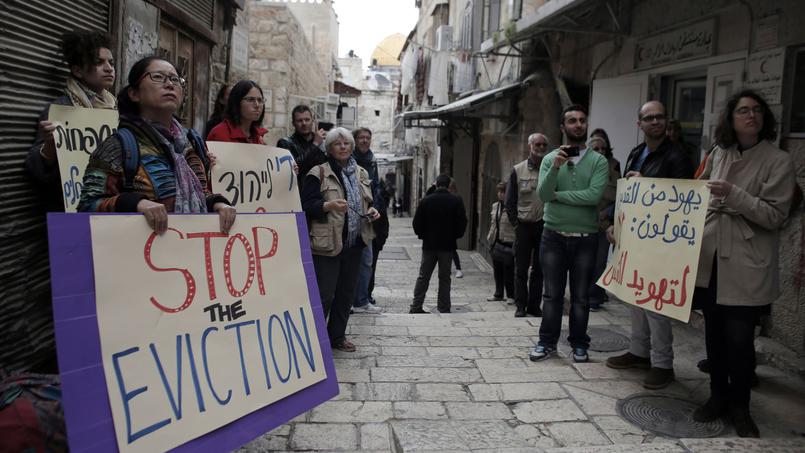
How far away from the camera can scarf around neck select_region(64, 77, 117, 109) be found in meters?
3.54

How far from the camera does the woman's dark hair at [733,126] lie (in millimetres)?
3560

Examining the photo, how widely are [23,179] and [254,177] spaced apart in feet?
4.69

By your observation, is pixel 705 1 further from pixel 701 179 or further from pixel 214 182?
pixel 214 182

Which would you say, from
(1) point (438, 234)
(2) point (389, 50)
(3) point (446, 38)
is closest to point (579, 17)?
(1) point (438, 234)

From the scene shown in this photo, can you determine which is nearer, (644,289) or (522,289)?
(644,289)

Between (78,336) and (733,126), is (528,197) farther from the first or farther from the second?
(78,336)

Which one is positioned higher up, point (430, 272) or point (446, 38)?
point (446, 38)

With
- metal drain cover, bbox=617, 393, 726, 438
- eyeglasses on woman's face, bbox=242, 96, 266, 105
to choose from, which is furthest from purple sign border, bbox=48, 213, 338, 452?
metal drain cover, bbox=617, 393, 726, 438

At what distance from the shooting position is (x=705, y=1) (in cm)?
646

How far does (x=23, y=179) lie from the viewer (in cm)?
348

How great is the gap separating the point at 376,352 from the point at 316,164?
156cm

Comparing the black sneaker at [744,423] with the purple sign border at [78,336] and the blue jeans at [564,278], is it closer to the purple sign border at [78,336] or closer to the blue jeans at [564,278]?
the blue jeans at [564,278]

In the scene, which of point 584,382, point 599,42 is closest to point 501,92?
point 599,42

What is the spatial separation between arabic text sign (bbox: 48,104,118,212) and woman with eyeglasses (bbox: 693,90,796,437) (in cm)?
332
